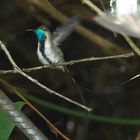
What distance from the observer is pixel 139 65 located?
289cm

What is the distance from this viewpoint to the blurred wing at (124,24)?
74cm

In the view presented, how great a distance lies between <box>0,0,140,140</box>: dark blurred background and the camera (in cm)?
273

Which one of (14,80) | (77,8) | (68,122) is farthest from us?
(68,122)

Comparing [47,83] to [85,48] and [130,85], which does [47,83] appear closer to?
[85,48]

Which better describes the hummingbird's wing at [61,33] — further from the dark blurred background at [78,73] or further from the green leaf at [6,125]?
the dark blurred background at [78,73]

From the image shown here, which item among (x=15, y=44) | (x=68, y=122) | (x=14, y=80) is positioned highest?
(x=15, y=44)

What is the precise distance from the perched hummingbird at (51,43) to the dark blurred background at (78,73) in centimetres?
72

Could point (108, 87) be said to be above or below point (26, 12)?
below

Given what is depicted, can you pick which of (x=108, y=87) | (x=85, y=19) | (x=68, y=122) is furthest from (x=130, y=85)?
(x=85, y=19)

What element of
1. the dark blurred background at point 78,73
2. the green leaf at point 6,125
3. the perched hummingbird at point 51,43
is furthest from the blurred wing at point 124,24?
the dark blurred background at point 78,73

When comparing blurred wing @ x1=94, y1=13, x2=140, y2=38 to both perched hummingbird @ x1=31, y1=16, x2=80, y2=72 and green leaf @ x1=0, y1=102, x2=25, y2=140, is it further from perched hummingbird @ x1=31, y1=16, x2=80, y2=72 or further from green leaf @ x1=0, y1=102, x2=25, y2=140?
perched hummingbird @ x1=31, y1=16, x2=80, y2=72

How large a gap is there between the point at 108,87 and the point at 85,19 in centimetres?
67

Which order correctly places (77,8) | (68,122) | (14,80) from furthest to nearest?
(68,122) < (14,80) < (77,8)

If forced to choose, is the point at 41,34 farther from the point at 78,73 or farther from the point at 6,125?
the point at 78,73
